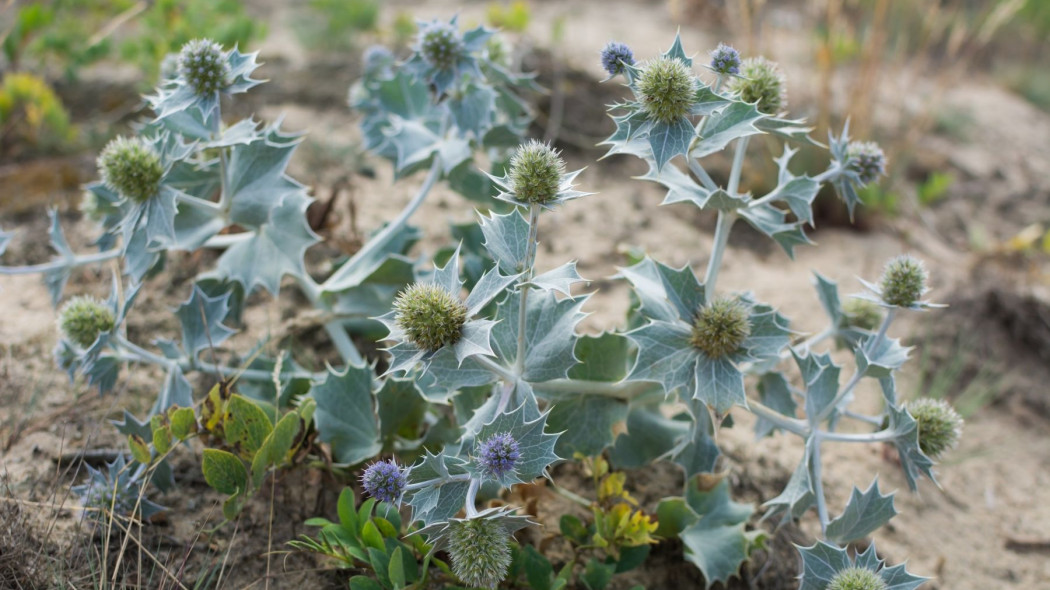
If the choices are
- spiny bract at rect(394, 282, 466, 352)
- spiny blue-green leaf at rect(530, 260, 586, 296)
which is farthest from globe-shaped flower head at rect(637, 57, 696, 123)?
spiny bract at rect(394, 282, 466, 352)

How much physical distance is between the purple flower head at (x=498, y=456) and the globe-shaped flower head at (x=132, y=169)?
1156 millimetres

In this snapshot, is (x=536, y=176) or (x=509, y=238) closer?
(x=536, y=176)

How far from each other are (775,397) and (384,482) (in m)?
1.15

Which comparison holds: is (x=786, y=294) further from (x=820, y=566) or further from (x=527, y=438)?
(x=527, y=438)

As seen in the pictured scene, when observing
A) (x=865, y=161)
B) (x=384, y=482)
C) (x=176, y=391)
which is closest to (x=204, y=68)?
(x=176, y=391)

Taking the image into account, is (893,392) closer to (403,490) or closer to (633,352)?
(633,352)

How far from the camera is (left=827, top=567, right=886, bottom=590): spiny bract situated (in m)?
1.63

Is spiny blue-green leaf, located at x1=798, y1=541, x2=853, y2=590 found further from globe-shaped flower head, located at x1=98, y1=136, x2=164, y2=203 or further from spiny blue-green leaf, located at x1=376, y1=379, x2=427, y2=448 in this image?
globe-shaped flower head, located at x1=98, y1=136, x2=164, y2=203

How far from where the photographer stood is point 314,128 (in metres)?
4.04

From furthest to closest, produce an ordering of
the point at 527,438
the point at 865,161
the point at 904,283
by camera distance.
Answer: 1. the point at 865,161
2. the point at 904,283
3. the point at 527,438

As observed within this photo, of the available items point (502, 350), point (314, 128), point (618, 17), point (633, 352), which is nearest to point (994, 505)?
point (633, 352)

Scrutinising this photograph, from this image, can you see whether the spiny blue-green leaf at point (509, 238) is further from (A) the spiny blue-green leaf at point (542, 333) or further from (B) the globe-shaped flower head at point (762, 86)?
(B) the globe-shaped flower head at point (762, 86)

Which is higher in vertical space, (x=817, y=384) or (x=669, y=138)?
(x=669, y=138)

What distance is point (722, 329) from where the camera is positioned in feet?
5.81
